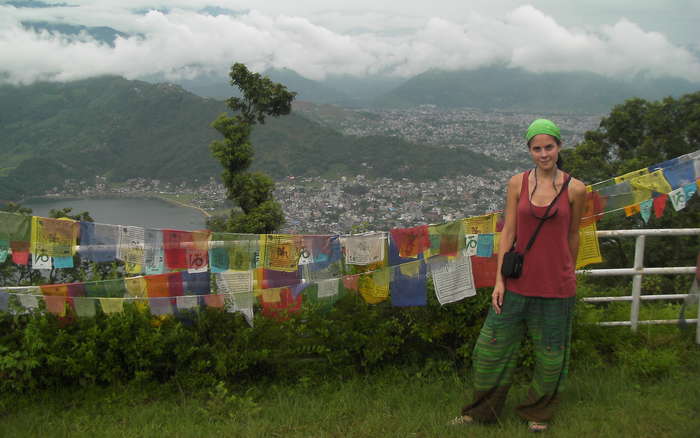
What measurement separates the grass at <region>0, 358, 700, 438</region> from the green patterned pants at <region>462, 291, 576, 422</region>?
131 millimetres

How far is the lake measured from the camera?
39.4 m

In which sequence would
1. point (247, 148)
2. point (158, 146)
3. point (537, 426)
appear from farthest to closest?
point (158, 146) < point (247, 148) < point (537, 426)

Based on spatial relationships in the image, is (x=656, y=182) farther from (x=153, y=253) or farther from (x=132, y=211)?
(x=132, y=211)

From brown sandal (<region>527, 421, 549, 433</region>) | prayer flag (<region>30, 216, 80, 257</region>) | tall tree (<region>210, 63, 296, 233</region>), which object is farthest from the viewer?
tall tree (<region>210, 63, 296, 233</region>)

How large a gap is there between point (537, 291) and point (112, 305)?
2929 millimetres

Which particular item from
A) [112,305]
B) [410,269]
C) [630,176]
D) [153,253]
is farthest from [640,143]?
[112,305]

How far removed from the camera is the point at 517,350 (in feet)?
9.68

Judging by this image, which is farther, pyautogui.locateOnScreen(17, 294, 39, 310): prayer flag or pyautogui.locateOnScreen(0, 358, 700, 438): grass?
pyautogui.locateOnScreen(17, 294, 39, 310): prayer flag

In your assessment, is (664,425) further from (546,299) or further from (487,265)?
(487,265)

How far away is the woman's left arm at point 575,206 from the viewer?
2701 millimetres

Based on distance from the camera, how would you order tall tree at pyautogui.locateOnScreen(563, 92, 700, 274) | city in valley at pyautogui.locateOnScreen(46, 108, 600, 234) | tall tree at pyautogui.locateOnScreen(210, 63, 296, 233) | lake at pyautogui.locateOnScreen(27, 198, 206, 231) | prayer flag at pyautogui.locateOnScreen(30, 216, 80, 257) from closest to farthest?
prayer flag at pyautogui.locateOnScreen(30, 216, 80, 257) → tall tree at pyautogui.locateOnScreen(210, 63, 296, 233) → tall tree at pyautogui.locateOnScreen(563, 92, 700, 274) → city in valley at pyautogui.locateOnScreen(46, 108, 600, 234) → lake at pyautogui.locateOnScreen(27, 198, 206, 231)

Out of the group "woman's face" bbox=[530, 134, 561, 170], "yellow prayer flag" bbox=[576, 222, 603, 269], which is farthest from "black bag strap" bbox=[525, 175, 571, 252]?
"yellow prayer flag" bbox=[576, 222, 603, 269]

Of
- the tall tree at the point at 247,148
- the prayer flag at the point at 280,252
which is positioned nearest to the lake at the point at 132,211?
the tall tree at the point at 247,148

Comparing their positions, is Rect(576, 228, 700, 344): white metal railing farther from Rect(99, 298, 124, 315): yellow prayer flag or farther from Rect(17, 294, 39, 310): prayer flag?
Rect(17, 294, 39, 310): prayer flag
